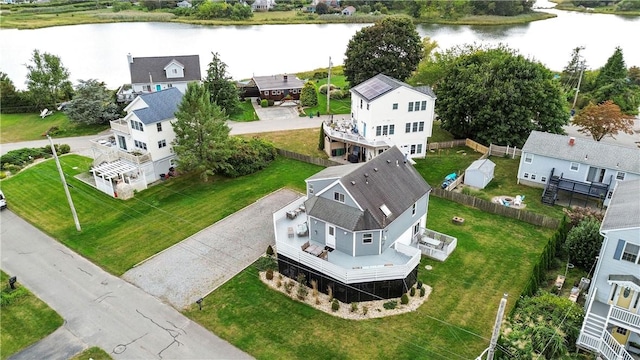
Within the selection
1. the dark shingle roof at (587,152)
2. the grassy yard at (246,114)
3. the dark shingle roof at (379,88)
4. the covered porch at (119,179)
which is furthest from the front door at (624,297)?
the grassy yard at (246,114)

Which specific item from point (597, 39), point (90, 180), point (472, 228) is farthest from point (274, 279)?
point (597, 39)

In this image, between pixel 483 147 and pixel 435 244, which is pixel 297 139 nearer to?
pixel 483 147

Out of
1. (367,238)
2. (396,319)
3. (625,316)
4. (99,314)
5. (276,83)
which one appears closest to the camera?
(625,316)

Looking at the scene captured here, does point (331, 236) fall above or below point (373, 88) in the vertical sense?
below

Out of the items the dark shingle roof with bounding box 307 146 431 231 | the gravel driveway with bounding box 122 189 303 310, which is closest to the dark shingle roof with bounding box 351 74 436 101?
the dark shingle roof with bounding box 307 146 431 231

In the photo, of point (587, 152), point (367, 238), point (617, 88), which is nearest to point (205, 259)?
point (367, 238)

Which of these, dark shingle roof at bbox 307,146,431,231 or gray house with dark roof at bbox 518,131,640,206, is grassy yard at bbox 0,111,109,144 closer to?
dark shingle roof at bbox 307,146,431,231
